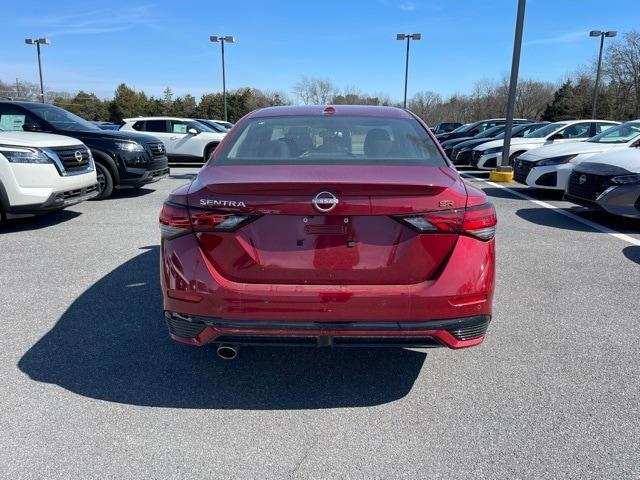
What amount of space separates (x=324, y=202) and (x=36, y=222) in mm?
6544

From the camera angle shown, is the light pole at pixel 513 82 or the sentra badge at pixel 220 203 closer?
the sentra badge at pixel 220 203

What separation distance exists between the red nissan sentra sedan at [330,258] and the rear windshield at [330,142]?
1.28ft

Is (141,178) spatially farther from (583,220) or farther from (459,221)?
(459,221)

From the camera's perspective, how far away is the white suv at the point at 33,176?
641cm

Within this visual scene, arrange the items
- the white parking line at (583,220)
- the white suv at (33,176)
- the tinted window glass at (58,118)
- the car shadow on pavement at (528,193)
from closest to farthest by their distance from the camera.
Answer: the white suv at (33,176), the white parking line at (583,220), the tinted window glass at (58,118), the car shadow on pavement at (528,193)

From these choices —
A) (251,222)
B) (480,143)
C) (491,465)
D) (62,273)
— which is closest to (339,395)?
(491,465)

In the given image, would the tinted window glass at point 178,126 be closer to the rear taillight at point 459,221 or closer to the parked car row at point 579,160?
the parked car row at point 579,160

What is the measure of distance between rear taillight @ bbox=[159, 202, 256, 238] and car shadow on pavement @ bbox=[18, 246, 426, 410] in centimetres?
94

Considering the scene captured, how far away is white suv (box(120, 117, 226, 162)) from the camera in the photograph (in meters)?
15.9

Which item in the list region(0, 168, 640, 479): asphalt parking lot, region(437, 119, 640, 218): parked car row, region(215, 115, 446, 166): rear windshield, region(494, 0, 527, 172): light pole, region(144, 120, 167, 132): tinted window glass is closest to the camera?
region(0, 168, 640, 479): asphalt parking lot

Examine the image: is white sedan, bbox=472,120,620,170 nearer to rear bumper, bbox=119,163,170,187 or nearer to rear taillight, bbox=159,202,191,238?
rear bumper, bbox=119,163,170,187

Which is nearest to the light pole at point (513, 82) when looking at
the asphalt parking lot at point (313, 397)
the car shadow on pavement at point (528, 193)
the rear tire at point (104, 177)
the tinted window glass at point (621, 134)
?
the car shadow on pavement at point (528, 193)

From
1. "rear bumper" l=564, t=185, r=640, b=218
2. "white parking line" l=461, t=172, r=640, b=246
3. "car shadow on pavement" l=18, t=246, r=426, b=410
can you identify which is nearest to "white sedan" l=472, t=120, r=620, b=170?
"white parking line" l=461, t=172, r=640, b=246

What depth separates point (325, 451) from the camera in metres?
2.41
